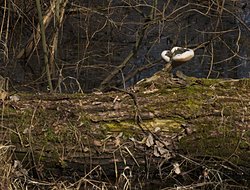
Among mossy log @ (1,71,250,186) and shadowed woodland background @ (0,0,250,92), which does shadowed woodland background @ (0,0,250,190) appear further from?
shadowed woodland background @ (0,0,250,92)

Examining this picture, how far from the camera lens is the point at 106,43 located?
5797mm

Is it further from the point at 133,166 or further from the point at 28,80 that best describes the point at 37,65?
the point at 133,166

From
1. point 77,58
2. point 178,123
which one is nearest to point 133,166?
point 178,123

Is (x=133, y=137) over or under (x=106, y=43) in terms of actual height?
over

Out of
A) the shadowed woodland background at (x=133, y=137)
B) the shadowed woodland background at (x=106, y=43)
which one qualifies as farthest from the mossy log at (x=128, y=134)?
the shadowed woodland background at (x=106, y=43)

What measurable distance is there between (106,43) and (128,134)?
9.87 feet

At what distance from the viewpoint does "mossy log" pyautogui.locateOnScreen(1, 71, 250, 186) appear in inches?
112

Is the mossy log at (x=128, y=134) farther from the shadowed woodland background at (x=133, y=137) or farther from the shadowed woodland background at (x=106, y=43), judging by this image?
the shadowed woodland background at (x=106, y=43)

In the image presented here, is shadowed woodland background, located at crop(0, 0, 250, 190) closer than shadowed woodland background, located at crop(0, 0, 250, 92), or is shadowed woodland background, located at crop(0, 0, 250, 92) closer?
shadowed woodland background, located at crop(0, 0, 250, 190)

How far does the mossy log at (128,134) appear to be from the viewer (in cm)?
285

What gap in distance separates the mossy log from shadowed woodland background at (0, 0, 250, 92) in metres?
1.06

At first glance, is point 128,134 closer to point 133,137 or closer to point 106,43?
point 133,137

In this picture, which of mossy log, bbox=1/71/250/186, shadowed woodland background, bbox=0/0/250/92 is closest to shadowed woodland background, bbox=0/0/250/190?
mossy log, bbox=1/71/250/186

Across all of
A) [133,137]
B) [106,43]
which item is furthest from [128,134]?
[106,43]
